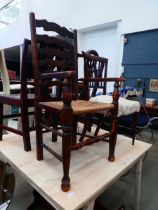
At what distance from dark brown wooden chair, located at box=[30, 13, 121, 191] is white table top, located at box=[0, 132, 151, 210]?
2.3 inches

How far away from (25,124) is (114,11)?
11.0 feet

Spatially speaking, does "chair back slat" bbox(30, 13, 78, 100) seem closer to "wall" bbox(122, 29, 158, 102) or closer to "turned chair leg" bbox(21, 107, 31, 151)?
"turned chair leg" bbox(21, 107, 31, 151)

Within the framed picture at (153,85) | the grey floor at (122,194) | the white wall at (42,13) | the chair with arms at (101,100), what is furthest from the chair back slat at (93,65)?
the white wall at (42,13)

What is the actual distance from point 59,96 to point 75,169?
22.3 inches

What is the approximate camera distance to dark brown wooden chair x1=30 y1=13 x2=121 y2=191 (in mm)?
755

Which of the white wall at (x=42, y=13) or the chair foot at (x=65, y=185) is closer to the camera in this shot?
the chair foot at (x=65, y=185)

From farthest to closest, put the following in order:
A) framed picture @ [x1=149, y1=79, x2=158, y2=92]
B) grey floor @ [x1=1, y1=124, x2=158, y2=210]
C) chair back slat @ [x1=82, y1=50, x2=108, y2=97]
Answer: framed picture @ [x1=149, y1=79, x2=158, y2=92] → chair back slat @ [x1=82, y1=50, x2=108, y2=97] → grey floor @ [x1=1, y1=124, x2=158, y2=210]

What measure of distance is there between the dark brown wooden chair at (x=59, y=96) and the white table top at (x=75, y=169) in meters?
0.06

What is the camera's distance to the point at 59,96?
1.32m

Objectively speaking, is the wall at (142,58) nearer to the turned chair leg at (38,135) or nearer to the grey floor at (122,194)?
the grey floor at (122,194)

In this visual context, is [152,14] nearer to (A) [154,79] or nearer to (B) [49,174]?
(A) [154,79]

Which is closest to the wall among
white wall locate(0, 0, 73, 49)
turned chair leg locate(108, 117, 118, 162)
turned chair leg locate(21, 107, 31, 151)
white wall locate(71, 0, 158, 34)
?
white wall locate(71, 0, 158, 34)

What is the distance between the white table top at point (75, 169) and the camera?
75 centimetres

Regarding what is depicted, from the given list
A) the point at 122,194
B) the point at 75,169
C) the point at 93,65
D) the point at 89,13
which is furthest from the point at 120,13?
the point at 75,169
